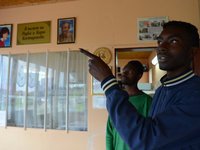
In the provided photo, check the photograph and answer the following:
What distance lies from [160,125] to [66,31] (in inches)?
109

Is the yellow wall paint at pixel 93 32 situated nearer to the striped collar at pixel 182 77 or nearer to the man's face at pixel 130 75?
the man's face at pixel 130 75

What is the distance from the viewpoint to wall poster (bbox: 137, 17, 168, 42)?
268cm

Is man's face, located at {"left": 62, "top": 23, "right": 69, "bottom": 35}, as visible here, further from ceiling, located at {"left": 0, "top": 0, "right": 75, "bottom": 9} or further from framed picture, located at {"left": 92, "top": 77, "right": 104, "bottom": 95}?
framed picture, located at {"left": 92, "top": 77, "right": 104, "bottom": 95}

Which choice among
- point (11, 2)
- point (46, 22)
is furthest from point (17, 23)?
point (46, 22)

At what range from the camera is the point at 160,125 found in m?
0.52

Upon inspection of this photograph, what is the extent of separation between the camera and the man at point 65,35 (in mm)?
2973

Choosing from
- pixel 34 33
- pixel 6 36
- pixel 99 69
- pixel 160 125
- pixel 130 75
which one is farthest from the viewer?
pixel 6 36

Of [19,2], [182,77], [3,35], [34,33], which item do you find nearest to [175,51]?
[182,77]

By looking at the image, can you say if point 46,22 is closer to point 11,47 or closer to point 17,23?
point 17,23

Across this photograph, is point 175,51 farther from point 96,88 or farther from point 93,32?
point 93,32

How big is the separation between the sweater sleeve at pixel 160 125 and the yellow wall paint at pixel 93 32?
7.32 feet

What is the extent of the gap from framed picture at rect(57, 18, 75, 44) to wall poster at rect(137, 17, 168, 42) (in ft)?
3.93

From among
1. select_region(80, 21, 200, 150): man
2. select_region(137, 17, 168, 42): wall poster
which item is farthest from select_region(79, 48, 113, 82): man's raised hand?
select_region(137, 17, 168, 42): wall poster

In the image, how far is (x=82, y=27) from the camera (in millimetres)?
2951
